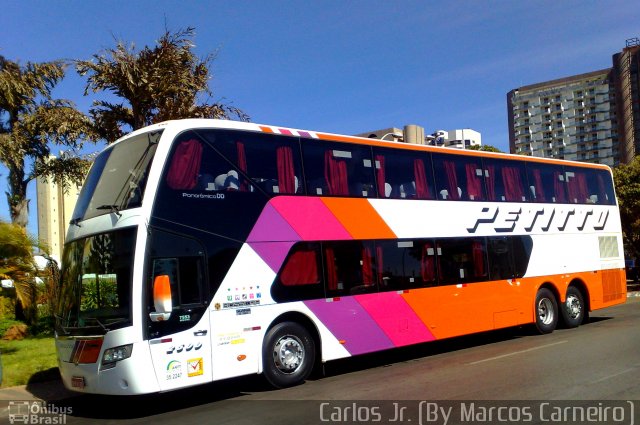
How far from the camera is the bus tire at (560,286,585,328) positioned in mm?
15398

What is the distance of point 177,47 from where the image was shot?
15.6 m

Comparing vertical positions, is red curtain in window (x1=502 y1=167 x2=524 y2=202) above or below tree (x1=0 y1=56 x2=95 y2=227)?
below

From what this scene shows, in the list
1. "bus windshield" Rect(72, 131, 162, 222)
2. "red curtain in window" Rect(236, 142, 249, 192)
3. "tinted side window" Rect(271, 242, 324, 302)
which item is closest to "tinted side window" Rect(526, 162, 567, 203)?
"tinted side window" Rect(271, 242, 324, 302)

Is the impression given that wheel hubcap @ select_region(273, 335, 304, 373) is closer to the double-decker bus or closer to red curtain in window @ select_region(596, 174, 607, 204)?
the double-decker bus

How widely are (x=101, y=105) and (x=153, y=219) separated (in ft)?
29.9

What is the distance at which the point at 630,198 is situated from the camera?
105 ft

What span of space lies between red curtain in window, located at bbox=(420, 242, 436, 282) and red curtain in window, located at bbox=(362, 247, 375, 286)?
4.61 ft

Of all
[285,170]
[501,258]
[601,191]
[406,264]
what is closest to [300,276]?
[285,170]

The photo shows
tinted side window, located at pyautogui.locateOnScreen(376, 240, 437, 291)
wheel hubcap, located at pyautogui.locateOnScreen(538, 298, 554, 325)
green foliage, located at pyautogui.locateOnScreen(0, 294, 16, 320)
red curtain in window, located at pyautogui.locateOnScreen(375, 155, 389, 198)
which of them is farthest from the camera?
wheel hubcap, located at pyautogui.locateOnScreen(538, 298, 554, 325)

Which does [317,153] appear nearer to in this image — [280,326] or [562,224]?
[280,326]

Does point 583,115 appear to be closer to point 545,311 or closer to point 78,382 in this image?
point 545,311

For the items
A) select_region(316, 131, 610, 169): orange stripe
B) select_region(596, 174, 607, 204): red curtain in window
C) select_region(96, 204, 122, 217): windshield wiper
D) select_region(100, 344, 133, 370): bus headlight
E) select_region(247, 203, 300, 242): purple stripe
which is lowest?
select_region(100, 344, 133, 370): bus headlight

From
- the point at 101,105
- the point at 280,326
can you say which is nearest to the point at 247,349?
the point at 280,326

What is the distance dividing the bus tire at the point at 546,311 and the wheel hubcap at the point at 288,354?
7.36m
